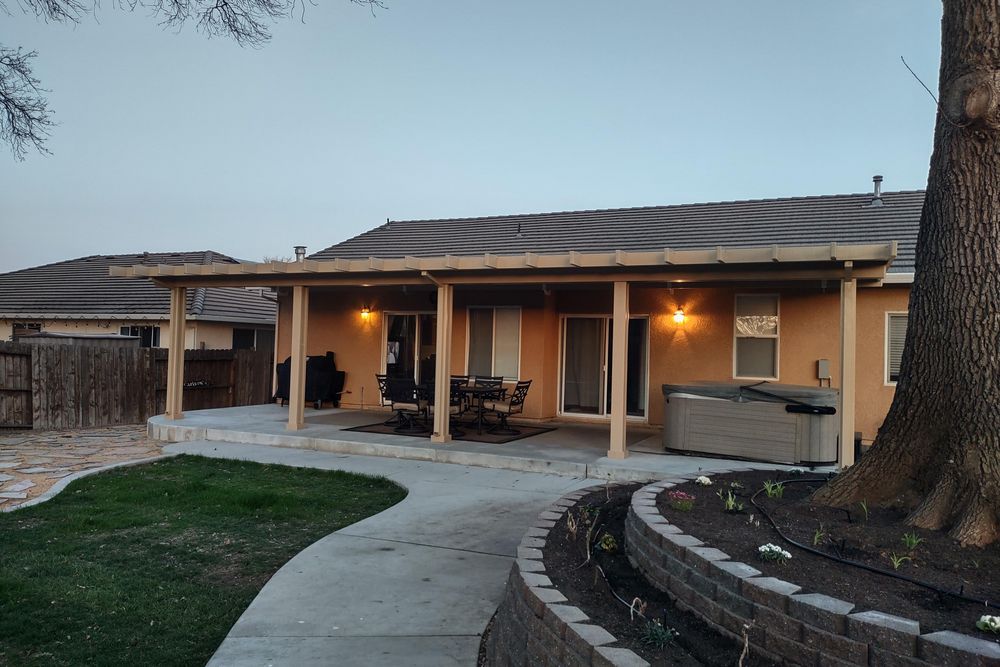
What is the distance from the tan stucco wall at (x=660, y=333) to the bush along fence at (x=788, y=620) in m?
A: 8.13

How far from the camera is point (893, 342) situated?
10.2m

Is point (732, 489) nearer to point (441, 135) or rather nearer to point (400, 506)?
point (400, 506)

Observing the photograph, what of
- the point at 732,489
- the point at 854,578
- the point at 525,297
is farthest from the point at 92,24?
the point at 854,578

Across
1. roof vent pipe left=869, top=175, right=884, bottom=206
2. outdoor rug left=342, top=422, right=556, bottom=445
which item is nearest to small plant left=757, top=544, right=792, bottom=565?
outdoor rug left=342, top=422, right=556, bottom=445

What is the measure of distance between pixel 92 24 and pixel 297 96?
6.38 metres

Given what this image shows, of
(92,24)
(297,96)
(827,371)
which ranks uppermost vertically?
(297,96)

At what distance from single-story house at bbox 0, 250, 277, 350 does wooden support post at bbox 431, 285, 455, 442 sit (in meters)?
7.98

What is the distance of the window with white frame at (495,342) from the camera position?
12.7 m

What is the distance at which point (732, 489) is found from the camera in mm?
4465

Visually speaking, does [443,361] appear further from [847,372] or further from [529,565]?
[529,565]

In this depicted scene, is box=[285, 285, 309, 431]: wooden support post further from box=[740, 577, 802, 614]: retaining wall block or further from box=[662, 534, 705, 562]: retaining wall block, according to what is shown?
box=[740, 577, 802, 614]: retaining wall block

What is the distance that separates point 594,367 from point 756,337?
289cm

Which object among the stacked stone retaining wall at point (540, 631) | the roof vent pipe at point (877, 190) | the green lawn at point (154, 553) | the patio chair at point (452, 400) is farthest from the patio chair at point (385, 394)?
the roof vent pipe at point (877, 190)

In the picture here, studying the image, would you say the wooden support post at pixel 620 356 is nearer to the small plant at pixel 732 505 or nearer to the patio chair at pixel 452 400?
the patio chair at pixel 452 400
